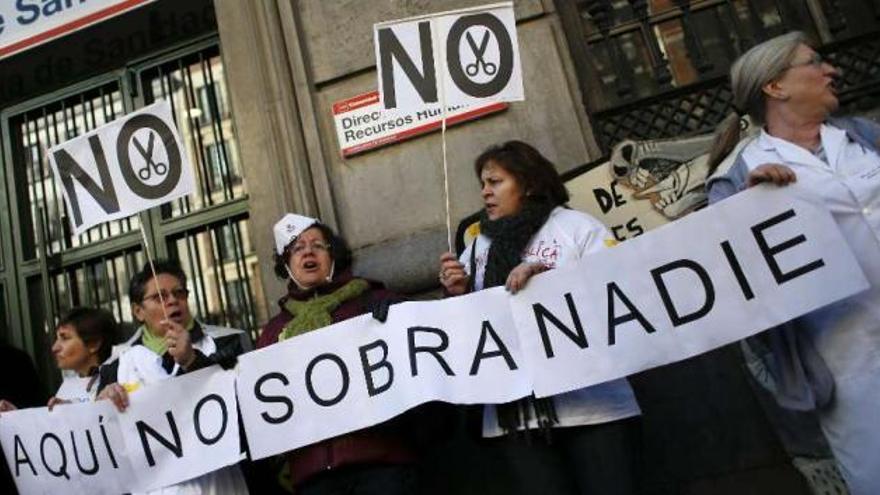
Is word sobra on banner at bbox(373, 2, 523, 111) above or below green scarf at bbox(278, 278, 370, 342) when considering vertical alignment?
Answer: above

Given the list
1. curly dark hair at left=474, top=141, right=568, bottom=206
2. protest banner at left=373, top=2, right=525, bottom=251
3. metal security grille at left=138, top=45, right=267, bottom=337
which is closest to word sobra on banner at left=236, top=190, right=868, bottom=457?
curly dark hair at left=474, top=141, right=568, bottom=206

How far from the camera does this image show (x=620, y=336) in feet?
7.91

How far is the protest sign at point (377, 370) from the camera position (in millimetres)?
2574

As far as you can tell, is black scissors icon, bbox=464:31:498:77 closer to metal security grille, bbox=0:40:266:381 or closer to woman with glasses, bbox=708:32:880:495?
woman with glasses, bbox=708:32:880:495

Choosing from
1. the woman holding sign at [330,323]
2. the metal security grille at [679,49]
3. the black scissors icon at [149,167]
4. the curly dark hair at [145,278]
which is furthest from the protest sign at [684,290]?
the black scissors icon at [149,167]

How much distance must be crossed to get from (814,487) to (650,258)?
125 centimetres

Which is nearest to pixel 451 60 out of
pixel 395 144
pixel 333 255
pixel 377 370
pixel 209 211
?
pixel 333 255

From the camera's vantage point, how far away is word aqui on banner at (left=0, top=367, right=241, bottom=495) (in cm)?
288

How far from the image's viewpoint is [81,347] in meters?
3.74

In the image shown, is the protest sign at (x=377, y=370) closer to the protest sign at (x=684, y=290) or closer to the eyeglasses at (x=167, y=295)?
the protest sign at (x=684, y=290)

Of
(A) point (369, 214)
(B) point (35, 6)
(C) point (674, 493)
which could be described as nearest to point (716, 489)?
(C) point (674, 493)

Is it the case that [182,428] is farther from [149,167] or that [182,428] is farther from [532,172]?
[532,172]

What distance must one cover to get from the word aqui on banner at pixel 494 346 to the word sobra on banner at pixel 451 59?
986mm

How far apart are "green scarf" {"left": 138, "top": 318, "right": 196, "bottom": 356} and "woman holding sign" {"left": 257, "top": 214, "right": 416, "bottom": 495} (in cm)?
52
